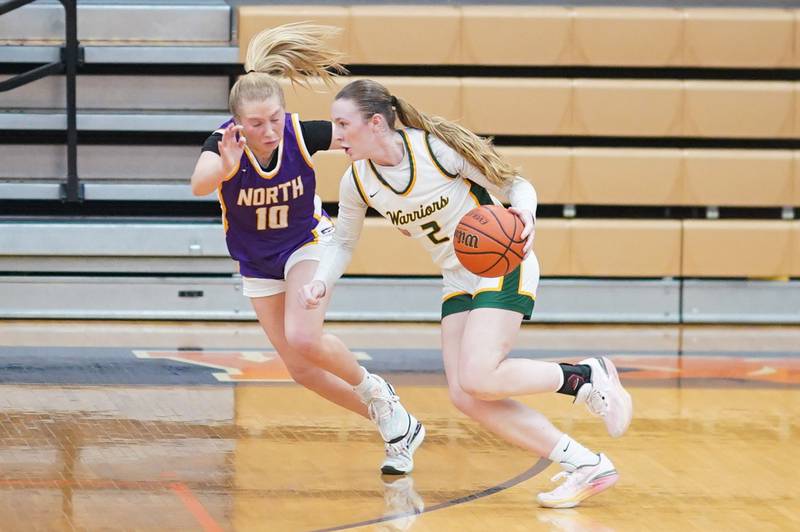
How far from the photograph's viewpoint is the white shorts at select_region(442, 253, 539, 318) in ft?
13.5

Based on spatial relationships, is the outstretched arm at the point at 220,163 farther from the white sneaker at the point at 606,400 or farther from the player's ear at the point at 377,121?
the white sneaker at the point at 606,400

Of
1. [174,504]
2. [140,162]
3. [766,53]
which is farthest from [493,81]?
[174,504]

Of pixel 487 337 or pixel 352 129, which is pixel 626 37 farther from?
pixel 487 337

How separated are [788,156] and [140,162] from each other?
4562mm

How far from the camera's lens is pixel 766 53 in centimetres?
887

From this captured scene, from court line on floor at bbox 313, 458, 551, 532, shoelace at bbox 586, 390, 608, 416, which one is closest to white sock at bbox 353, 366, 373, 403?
court line on floor at bbox 313, 458, 551, 532

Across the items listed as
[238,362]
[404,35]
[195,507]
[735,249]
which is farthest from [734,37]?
[195,507]

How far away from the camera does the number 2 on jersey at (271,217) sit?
15.0 feet

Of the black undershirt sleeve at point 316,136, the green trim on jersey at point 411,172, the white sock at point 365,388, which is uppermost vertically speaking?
the black undershirt sleeve at point 316,136

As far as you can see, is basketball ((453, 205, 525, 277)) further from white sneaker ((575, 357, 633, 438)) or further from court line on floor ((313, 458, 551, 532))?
court line on floor ((313, 458, 551, 532))

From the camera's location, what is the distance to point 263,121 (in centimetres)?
432

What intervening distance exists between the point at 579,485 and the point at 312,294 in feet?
3.51

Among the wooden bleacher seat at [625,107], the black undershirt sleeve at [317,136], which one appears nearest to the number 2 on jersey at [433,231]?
the black undershirt sleeve at [317,136]

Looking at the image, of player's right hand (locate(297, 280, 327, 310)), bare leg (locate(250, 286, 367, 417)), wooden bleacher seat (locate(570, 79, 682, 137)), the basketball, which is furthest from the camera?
wooden bleacher seat (locate(570, 79, 682, 137))
